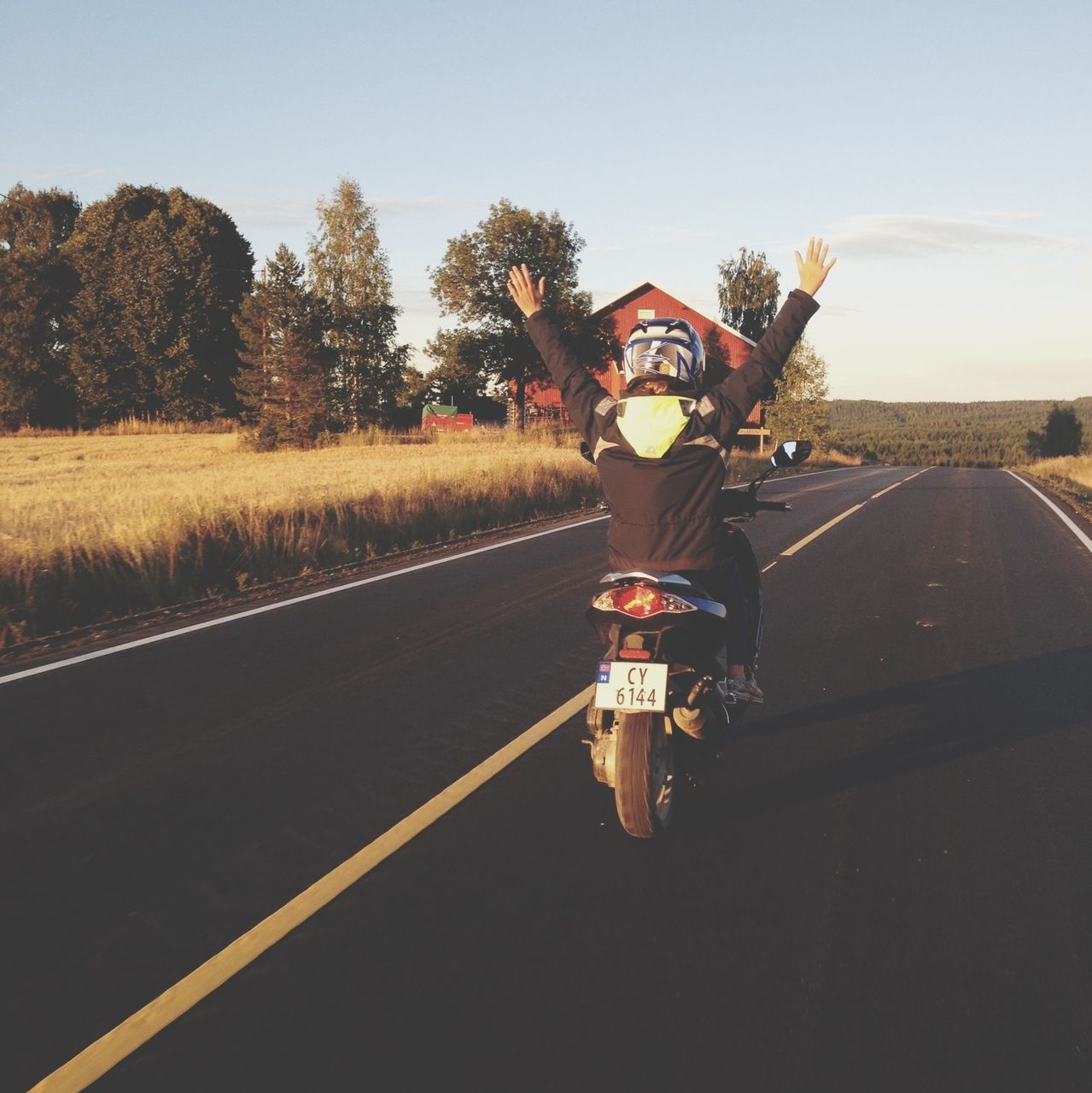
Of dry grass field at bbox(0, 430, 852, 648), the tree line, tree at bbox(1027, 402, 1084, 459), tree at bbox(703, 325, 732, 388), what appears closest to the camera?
dry grass field at bbox(0, 430, 852, 648)

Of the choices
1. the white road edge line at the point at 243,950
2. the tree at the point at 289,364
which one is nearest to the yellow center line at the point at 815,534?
the white road edge line at the point at 243,950

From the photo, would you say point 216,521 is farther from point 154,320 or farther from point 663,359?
point 154,320

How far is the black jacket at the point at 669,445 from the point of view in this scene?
392cm

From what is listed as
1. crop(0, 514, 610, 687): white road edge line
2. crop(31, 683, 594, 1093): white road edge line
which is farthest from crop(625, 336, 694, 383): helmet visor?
crop(0, 514, 610, 687): white road edge line

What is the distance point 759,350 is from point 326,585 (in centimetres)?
728

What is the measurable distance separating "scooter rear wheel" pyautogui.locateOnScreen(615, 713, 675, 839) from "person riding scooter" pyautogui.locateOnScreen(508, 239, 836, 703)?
537 mm

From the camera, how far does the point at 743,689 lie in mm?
4738

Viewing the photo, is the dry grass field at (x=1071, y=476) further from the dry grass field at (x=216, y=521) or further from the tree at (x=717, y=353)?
the tree at (x=717, y=353)

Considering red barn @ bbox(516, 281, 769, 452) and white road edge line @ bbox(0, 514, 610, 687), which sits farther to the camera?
red barn @ bbox(516, 281, 769, 452)

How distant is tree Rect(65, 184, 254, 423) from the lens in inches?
2115

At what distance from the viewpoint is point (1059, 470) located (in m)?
40.2

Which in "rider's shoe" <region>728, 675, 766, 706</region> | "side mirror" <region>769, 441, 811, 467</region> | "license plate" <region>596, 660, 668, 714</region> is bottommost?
"rider's shoe" <region>728, 675, 766, 706</region>

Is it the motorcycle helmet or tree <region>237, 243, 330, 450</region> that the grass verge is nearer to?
the motorcycle helmet

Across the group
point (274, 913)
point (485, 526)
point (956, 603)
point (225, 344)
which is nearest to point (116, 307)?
point (225, 344)
